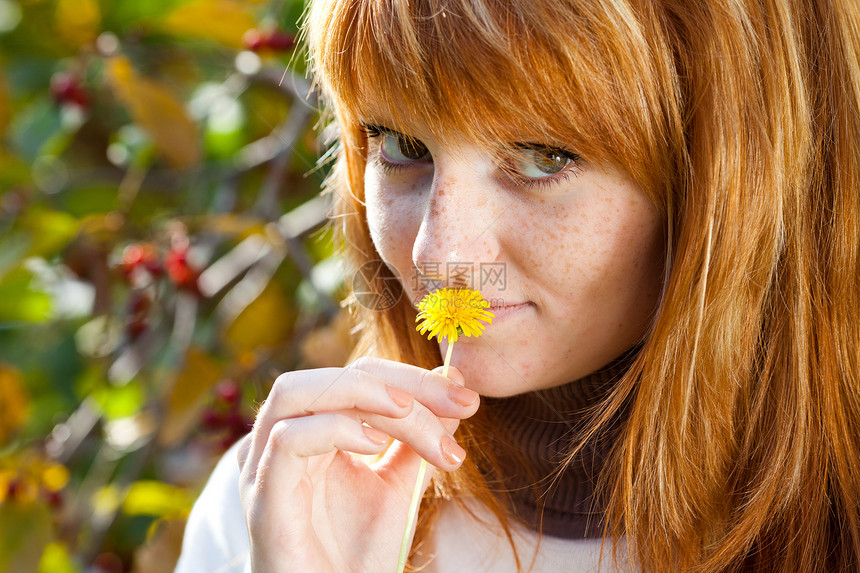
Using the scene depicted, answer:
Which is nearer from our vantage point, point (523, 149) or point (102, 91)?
point (523, 149)

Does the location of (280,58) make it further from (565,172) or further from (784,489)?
(784,489)

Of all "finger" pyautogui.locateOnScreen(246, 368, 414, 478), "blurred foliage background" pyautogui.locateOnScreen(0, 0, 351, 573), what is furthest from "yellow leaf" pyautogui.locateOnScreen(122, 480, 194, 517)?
"finger" pyautogui.locateOnScreen(246, 368, 414, 478)

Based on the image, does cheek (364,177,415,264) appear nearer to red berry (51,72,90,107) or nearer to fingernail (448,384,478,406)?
fingernail (448,384,478,406)

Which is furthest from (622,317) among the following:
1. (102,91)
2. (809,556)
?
(102,91)

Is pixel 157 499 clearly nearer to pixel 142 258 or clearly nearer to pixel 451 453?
pixel 142 258

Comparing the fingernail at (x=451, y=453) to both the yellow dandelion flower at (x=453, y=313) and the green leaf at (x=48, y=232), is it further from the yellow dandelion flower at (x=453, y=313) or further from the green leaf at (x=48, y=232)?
the green leaf at (x=48, y=232)

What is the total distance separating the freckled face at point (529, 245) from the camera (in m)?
0.60

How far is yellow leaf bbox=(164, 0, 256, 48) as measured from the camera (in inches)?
49.9

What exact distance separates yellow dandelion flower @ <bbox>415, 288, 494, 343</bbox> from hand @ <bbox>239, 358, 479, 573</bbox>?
1.8 inches

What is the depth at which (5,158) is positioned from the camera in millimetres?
1434

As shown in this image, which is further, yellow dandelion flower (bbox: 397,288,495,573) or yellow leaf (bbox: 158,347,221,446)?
yellow leaf (bbox: 158,347,221,446)

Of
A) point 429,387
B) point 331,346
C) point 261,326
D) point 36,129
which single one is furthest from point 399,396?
point 36,129

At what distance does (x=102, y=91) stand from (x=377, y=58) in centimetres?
107

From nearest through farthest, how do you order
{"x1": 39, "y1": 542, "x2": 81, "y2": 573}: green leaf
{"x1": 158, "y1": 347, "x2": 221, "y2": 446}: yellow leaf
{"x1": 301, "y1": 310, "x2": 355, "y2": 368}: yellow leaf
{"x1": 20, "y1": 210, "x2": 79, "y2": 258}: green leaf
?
Answer: {"x1": 301, "y1": 310, "x2": 355, "y2": 368}: yellow leaf < {"x1": 158, "y1": 347, "x2": 221, "y2": 446}: yellow leaf < {"x1": 39, "y1": 542, "x2": 81, "y2": 573}: green leaf < {"x1": 20, "y1": 210, "x2": 79, "y2": 258}: green leaf
